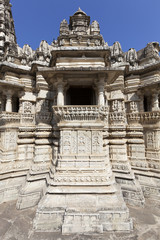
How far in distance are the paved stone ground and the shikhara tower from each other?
0.81 feet

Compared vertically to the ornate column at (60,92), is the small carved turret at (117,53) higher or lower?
higher

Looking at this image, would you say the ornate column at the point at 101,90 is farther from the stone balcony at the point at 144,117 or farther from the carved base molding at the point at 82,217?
the carved base molding at the point at 82,217

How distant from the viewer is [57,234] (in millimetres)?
4328

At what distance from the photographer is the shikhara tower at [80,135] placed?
4.88m

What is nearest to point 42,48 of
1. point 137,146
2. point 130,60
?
point 130,60

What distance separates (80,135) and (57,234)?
3934 mm

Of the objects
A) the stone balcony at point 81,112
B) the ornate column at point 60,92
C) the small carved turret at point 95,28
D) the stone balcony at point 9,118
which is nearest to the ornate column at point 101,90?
the stone balcony at point 81,112

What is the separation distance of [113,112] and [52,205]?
20.1 feet

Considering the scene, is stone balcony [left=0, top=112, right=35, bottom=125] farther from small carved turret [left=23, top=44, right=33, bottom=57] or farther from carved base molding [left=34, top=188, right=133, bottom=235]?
small carved turret [left=23, top=44, right=33, bottom=57]

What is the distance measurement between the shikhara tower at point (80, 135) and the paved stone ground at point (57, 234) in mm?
247

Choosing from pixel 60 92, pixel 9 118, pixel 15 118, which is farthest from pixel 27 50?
pixel 60 92

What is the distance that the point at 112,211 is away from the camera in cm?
448

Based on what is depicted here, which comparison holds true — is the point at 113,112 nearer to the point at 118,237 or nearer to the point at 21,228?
the point at 118,237

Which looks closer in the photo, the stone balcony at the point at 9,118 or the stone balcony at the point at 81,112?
the stone balcony at the point at 81,112
